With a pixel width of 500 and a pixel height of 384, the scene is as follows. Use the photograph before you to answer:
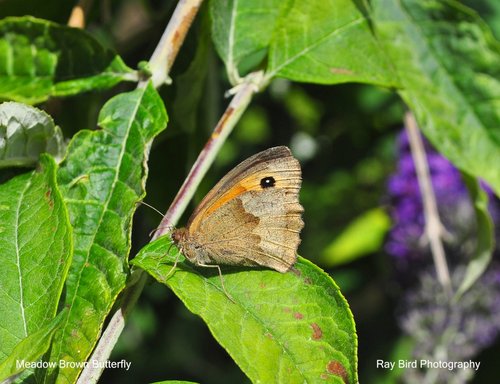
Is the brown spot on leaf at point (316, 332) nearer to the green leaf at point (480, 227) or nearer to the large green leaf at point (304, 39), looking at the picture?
the large green leaf at point (304, 39)

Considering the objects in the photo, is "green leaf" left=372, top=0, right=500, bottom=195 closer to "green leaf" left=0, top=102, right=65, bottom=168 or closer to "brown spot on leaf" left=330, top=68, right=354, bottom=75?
"brown spot on leaf" left=330, top=68, right=354, bottom=75

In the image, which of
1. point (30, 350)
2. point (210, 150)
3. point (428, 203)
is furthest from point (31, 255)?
point (428, 203)

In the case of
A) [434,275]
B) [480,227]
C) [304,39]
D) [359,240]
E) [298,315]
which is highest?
[304,39]

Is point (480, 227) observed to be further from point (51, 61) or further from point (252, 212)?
point (51, 61)

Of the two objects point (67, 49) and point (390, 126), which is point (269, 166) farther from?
point (390, 126)

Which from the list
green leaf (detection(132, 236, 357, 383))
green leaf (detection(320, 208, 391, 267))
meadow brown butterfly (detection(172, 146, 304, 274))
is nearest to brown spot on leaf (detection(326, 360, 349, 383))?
green leaf (detection(132, 236, 357, 383))
